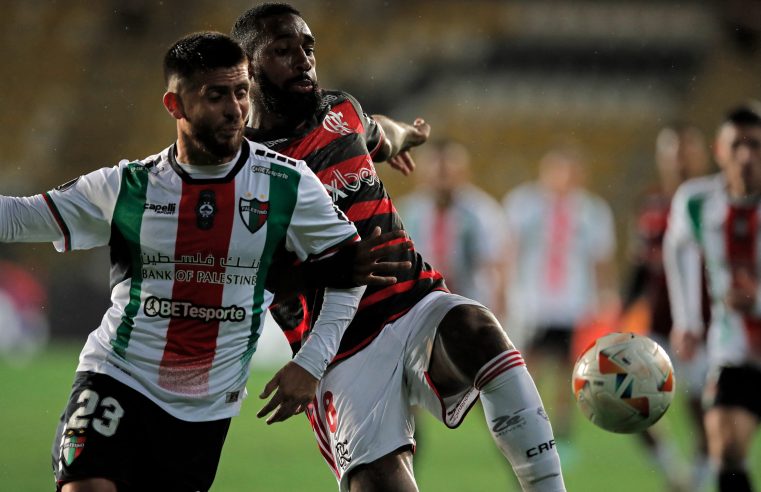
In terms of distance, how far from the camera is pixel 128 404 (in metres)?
3.69

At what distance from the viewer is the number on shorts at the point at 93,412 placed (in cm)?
360

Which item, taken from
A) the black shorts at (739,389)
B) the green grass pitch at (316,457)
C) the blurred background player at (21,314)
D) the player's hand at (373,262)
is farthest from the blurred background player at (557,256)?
the blurred background player at (21,314)

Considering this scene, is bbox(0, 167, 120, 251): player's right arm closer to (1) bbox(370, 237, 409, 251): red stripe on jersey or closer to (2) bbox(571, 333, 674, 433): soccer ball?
(1) bbox(370, 237, 409, 251): red stripe on jersey

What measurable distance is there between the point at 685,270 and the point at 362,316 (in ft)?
9.78

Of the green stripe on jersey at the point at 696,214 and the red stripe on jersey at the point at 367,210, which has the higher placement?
the red stripe on jersey at the point at 367,210

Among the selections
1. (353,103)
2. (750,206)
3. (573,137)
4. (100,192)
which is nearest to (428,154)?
(750,206)

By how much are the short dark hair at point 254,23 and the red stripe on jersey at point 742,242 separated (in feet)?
9.43

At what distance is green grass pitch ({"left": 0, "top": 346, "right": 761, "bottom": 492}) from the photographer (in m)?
7.73

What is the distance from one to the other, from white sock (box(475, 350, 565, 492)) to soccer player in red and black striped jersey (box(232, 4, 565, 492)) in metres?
0.09

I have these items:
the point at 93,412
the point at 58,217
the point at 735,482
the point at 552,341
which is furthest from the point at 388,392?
the point at 552,341

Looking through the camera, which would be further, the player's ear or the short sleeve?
→ the short sleeve

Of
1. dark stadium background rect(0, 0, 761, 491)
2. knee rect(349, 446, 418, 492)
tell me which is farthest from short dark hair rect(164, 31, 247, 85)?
dark stadium background rect(0, 0, 761, 491)

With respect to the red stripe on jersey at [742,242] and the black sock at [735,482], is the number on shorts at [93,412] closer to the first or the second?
the black sock at [735,482]

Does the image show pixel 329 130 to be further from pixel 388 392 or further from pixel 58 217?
pixel 58 217
